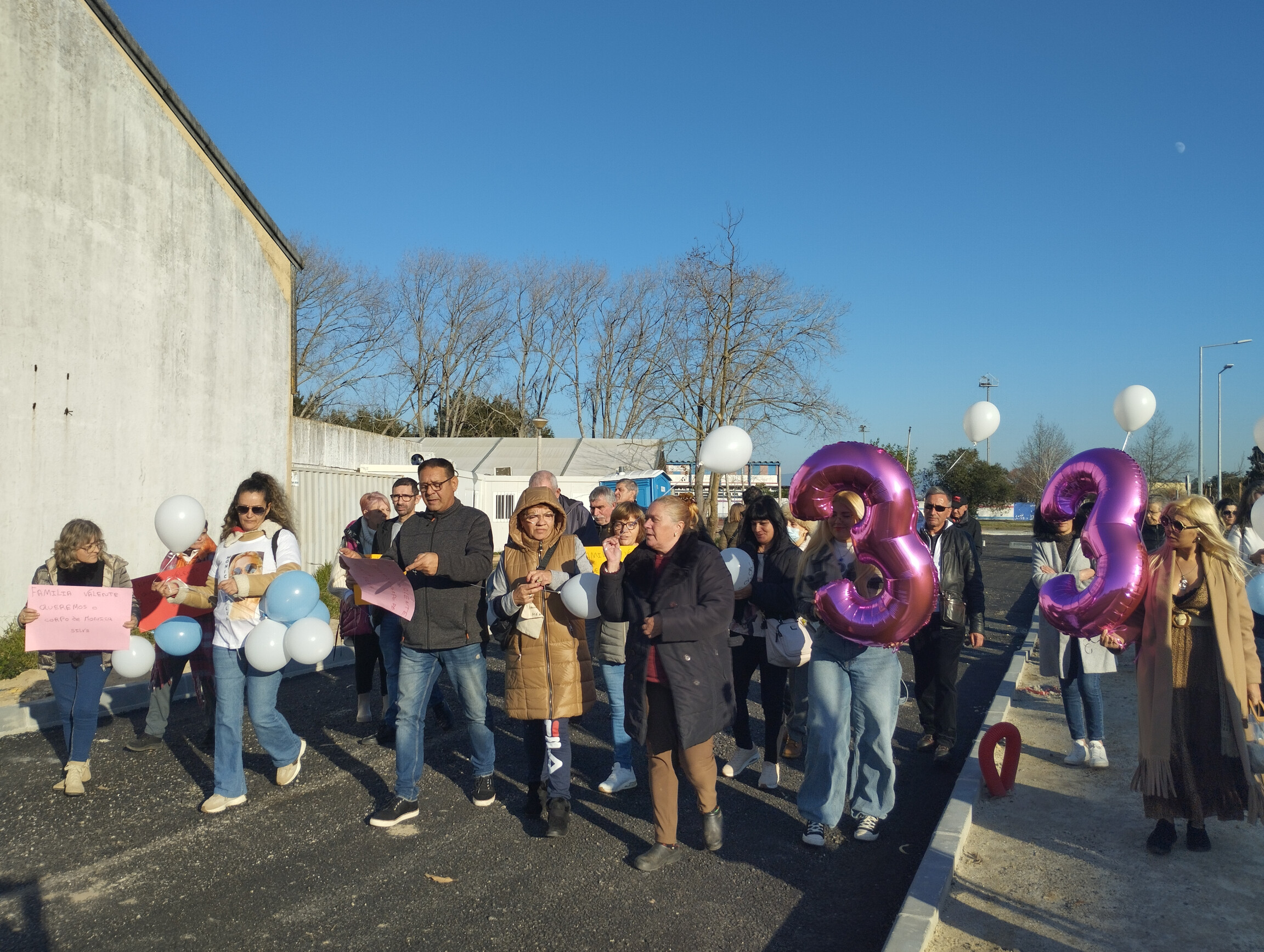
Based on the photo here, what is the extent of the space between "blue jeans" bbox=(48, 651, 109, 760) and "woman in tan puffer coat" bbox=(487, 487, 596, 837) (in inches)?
100

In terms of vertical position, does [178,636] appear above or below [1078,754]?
above

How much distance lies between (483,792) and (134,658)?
7.61 ft

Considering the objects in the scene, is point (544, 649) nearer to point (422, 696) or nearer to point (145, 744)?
point (422, 696)

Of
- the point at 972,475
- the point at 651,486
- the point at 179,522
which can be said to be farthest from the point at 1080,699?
the point at 972,475

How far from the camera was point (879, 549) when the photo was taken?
4262mm

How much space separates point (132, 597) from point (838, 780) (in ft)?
14.1

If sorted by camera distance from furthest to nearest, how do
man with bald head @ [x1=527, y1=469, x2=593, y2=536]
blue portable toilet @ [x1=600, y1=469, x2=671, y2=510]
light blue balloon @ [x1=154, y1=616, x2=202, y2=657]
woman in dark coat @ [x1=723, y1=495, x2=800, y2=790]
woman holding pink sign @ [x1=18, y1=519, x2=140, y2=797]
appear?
blue portable toilet @ [x1=600, y1=469, x2=671, y2=510] → man with bald head @ [x1=527, y1=469, x2=593, y2=536] → woman in dark coat @ [x1=723, y1=495, x2=800, y2=790] → light blue balloon @ [x1=154, y1=616, x2=202, y2=657] → woman holding pink sign @ [x1=18, y1=519, x2=140, y2=797]

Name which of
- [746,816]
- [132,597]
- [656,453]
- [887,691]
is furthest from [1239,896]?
[656,453]

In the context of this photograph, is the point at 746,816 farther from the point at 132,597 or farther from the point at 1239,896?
the point at 132,597

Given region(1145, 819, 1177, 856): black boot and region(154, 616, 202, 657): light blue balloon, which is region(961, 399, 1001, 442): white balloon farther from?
region(154, 616, 202, 657): light blue balloon

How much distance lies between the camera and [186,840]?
4.55 meters

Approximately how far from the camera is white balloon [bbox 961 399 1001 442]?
793 centimetres

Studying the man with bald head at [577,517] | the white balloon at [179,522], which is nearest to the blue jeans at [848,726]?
the man with bald head at [577,517]

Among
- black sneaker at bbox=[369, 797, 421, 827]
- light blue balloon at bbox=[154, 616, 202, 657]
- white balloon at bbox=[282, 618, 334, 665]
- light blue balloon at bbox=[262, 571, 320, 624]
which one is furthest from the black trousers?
light blue balloon at bbox=[154, 616, 202, 657]
